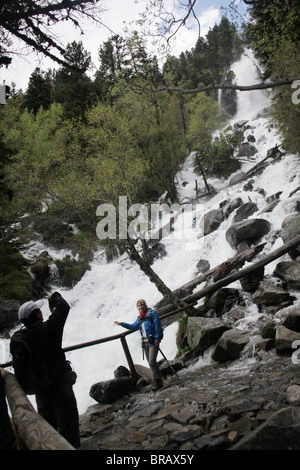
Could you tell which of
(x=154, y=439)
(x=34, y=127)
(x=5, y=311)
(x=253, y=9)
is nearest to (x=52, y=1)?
(x=154, y=439)

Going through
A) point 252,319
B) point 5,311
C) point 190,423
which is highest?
point 5,311

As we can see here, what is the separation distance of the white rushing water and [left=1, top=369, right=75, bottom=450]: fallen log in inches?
257

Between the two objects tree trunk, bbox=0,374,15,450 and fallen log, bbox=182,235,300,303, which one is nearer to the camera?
tree trunk, bbox=0,374,15,450

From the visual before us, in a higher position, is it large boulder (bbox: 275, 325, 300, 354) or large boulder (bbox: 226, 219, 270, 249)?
large boulder (bbox: 226, 219, 270, 249)

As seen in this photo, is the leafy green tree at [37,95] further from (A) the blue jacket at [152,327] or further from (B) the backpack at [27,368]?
(B) the backpack at [27,368]

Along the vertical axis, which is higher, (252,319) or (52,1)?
(52,1)

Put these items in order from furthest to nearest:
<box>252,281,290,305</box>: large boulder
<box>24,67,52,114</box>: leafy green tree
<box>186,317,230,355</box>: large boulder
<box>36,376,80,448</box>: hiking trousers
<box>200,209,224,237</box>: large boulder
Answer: <box>24,67,52,114</box>: leafy green tree, <box>200,209,224,237</box>: large boulder, <box>252,281,290,305</box>: large boulder, <box>186,317,230,355</box>: large boulder, <box>36,376,80,448</box>: hiking trousers

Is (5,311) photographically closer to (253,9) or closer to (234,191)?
(253,9)

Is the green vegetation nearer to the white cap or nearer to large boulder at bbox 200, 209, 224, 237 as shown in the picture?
the white cap

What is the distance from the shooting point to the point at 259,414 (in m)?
3.29

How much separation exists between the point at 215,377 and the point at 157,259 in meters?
14.0

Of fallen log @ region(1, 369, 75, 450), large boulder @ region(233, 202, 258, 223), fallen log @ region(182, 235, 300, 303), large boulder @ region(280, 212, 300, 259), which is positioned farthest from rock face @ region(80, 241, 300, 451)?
large boulder @ region(233, 202, 258, 223)

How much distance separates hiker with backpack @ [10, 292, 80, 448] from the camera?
3342mm

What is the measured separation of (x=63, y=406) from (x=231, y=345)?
4243 mm
